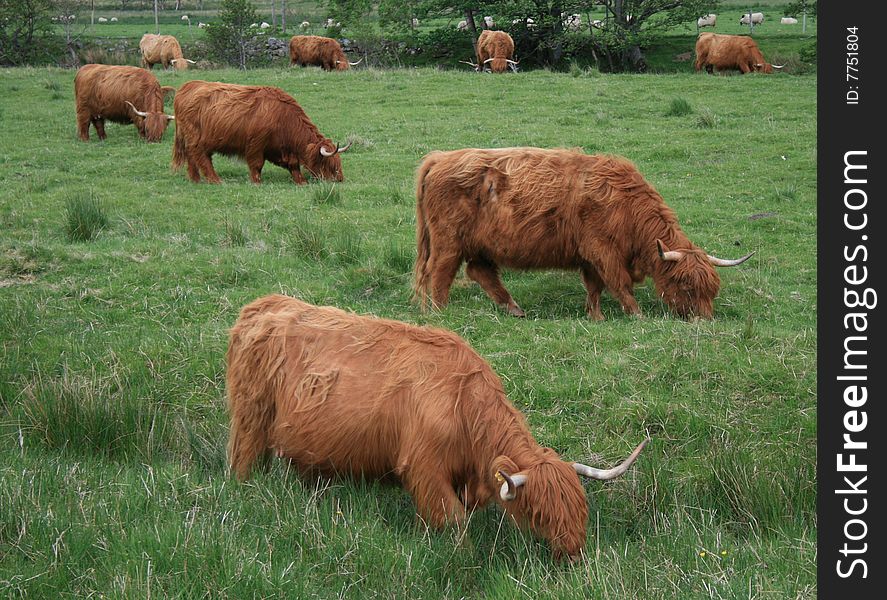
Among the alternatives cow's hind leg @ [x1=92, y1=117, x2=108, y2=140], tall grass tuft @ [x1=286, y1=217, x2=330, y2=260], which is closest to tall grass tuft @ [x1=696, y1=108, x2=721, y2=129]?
tall grass tuft @ [x1=286, y1=217, x2=330, y2=260]

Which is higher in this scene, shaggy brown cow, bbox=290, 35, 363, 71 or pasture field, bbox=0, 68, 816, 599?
shaggy brown cow, bbox=290, 35, 363, 71

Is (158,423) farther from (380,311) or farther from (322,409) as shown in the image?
(380,311)

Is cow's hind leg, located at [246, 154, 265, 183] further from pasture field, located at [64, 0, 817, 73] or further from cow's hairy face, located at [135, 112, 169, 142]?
pasture field, located at [64, 0, 817, 73]

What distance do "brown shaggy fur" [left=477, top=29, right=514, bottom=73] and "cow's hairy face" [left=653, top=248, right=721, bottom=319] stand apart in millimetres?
20017

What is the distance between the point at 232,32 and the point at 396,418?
3021 centimetres

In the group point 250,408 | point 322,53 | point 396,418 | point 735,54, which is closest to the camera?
point 396,418

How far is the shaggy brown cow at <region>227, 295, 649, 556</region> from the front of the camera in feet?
13.6

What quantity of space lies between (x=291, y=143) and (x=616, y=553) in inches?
401

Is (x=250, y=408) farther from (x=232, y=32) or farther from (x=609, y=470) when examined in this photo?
(x=232, y=32)

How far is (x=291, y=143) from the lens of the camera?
43.4ft

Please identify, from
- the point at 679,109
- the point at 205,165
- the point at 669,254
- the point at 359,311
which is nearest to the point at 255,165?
the point at 205,165

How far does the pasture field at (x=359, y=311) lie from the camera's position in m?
3.87

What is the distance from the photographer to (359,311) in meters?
7.75
